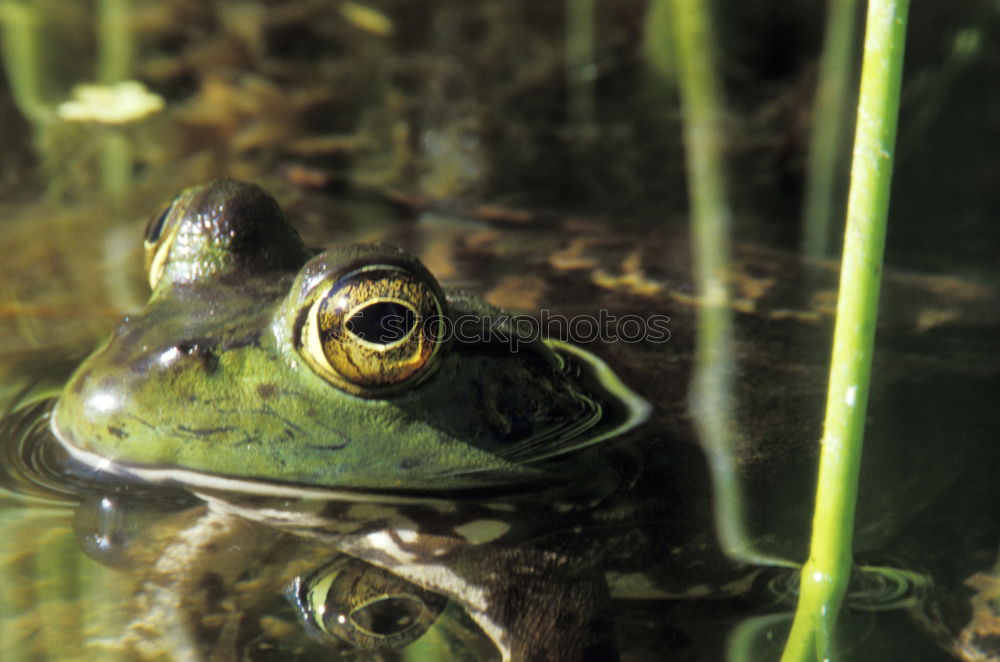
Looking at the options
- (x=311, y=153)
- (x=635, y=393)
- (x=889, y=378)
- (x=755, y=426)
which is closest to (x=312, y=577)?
(x=635, y=393)

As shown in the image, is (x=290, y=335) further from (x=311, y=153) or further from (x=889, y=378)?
(x=311, y=153)

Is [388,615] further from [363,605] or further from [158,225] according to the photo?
[158,225]

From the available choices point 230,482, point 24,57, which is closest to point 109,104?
point 24,57

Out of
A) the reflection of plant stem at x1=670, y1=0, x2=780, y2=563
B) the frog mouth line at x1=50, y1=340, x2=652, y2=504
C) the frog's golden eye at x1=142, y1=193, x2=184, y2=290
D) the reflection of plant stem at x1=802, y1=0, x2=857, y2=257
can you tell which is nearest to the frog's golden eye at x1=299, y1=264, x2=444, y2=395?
the frog mouth line at x1=50, y1=340, x2=652, y2=504

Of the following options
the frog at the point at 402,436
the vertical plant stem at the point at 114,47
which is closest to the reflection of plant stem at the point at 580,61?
the vertical plant stem at the point at 114,47

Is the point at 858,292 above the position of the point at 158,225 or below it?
below

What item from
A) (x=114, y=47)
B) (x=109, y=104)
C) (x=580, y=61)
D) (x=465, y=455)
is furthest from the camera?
(x=580, y=61)
